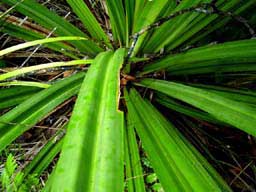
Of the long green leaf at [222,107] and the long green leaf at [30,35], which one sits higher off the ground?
the long green leaf at [30,35]

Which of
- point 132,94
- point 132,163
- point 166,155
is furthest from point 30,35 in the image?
point 166,155

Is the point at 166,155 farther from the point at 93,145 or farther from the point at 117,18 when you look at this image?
the point at 117,18

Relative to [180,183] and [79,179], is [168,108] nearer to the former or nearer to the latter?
[180,183]

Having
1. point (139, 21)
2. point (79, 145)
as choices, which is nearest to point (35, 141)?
point (139, 21)

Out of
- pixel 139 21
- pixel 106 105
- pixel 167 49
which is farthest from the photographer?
pixel 167 49

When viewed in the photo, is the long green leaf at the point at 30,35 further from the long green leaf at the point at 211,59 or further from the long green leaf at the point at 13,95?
the long green leaf at the point at 211,59

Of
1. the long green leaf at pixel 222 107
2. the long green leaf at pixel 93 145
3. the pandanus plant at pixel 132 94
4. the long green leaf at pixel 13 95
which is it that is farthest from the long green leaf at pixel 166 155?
the long green leaf at pixel 13 95

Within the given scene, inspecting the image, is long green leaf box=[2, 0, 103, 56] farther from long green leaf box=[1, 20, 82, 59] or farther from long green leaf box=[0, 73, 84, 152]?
long green leaf box=[0, 73, 84, 152]
